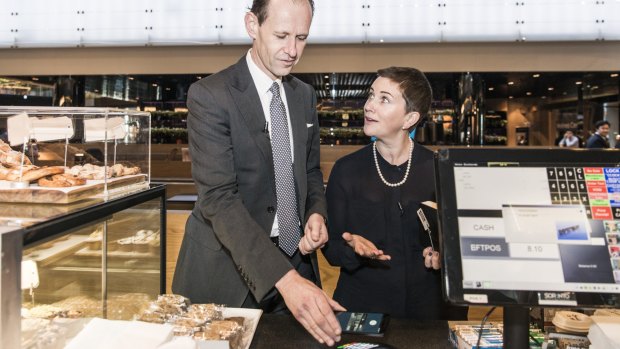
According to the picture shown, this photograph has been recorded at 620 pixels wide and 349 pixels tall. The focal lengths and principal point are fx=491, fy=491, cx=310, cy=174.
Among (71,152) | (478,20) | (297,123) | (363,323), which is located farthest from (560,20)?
(71,152)

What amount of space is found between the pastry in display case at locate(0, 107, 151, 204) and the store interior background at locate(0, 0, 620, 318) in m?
3.54

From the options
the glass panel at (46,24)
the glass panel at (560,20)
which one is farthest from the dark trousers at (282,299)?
the glass panel at (46,24)

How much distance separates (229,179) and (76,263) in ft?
1.73

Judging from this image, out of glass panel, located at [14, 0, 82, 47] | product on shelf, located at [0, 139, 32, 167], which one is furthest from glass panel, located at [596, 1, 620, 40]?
glass panel, located at [14, 0, 82, 47]

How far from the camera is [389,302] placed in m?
1.76

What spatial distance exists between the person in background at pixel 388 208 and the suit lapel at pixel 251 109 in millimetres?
474

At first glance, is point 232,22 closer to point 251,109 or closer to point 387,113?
point 387,113

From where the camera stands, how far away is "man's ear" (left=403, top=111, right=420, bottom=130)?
6.44 ft

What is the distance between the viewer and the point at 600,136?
518 centimetres

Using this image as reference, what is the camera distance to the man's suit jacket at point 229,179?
1.32 meters

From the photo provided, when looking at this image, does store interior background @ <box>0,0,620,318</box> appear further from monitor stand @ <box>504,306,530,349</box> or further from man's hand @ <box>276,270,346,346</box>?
monitor stand @ <box>504,306,530,349</box>

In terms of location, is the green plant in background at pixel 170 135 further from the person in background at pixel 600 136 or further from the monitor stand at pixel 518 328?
the monitor stand at pixel 518 328

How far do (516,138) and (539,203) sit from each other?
4.71m

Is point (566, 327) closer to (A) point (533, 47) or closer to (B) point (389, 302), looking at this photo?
(B) point (389, 302)
